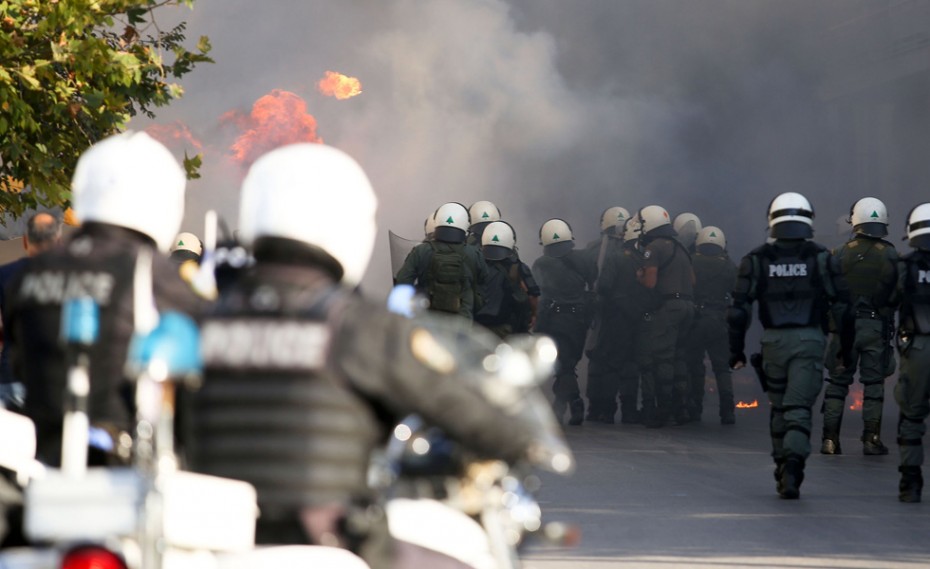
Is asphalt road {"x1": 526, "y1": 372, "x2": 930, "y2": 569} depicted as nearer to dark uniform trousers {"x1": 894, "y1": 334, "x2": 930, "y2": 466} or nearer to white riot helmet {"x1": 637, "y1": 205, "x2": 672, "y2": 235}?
dark uniform trousers {"x1": 894, "y1": 334, "x2": 930, "y2": 466}

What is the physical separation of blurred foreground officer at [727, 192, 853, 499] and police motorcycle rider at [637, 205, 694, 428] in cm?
728

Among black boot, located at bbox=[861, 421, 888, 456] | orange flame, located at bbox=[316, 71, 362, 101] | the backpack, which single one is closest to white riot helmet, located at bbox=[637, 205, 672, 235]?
the backpack

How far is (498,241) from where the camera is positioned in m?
16.9

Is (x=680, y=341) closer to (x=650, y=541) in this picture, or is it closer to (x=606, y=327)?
(x=606, y=327)

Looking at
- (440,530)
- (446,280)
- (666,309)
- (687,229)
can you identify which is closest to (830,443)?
(446,280)

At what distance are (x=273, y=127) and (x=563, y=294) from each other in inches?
479

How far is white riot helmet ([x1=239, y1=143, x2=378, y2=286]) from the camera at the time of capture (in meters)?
3.51

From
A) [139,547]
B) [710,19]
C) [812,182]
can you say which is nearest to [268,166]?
[139,547]

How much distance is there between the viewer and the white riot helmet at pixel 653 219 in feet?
60.3

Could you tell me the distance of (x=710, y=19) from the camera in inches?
1500

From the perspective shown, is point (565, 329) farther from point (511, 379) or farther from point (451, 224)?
point (511, 379)

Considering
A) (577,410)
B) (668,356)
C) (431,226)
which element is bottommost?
(577,410)

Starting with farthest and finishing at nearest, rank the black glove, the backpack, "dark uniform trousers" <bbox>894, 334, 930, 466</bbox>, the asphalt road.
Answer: the backpack → the black glove → "dark uniform trousers" <bbox>894, 334, 930, 466</bbox> → the asphalt road

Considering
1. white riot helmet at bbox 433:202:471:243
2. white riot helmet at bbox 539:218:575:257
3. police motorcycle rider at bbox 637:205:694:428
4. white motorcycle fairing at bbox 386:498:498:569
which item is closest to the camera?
white motorcycle fairing at bbox 386:498:498:569
